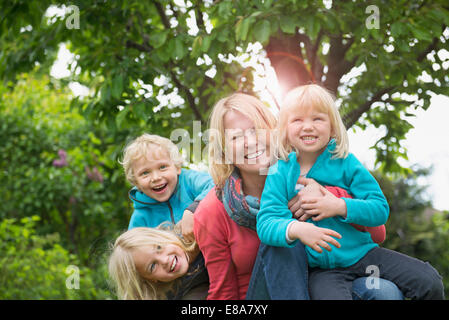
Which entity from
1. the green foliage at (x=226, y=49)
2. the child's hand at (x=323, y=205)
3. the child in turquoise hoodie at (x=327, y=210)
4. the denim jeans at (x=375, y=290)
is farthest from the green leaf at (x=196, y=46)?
the denim jeans at (x=375, y=290)

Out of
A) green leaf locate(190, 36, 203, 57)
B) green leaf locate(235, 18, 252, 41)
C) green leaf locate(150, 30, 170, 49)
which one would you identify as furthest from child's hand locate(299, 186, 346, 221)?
green leaf locate(150, 30, 170, 49)

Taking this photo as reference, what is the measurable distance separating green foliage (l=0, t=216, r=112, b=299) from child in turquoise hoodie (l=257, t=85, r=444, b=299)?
3.67 m

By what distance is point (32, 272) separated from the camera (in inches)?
200

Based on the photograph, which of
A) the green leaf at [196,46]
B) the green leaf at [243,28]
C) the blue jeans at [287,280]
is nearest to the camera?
the blue jeans at [287,280]

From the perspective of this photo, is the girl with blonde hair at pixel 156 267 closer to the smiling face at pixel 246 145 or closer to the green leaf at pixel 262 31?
the smiling face at pixel 246 145

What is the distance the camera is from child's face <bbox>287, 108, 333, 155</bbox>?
5.55 ft

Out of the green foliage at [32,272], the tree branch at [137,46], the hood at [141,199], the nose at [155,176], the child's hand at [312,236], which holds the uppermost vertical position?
the tree branch at [137,46]

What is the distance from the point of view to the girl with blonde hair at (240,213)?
1.60 m

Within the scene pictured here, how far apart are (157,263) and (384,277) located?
2.79 feet

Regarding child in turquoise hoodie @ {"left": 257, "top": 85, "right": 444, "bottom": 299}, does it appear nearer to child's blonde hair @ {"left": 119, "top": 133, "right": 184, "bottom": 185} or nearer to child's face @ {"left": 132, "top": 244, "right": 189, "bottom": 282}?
child's face @ {"left": 132, "top": 244, "right": 189, "bottom": 282}

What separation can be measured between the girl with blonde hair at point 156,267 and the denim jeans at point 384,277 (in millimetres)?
492

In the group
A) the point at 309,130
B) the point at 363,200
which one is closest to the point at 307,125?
the point at 309,130
